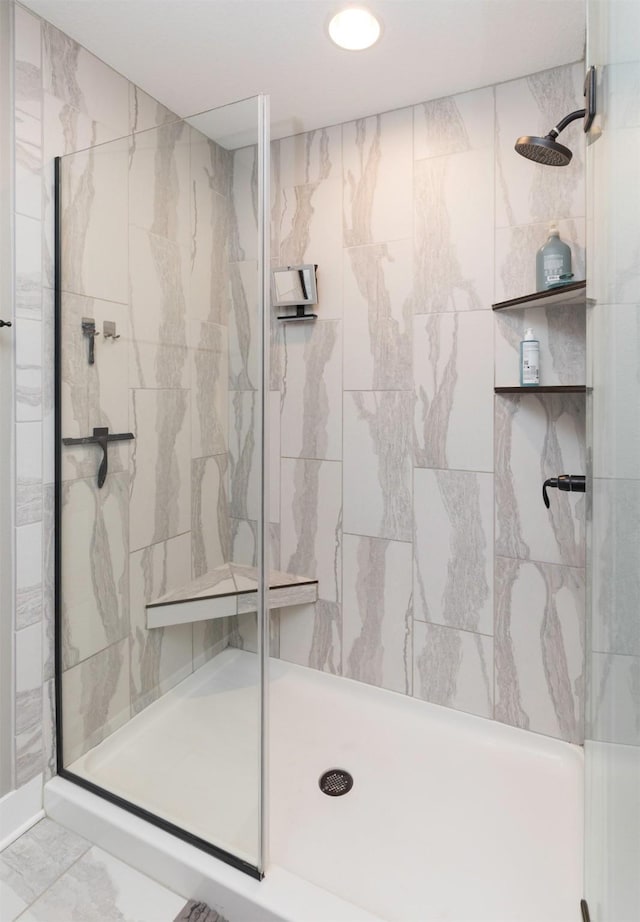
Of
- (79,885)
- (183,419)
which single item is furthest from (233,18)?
(79,885)

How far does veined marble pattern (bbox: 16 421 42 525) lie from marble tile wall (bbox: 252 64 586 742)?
919 mm

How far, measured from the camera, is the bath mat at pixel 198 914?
45.1 inches

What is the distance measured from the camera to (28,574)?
1.41 metres

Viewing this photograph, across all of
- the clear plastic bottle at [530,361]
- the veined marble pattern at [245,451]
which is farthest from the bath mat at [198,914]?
the clear plastic bottle at [530,361]

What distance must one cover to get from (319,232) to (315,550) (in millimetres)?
1282

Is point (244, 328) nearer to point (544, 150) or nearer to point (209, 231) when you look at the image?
point (209, 231)

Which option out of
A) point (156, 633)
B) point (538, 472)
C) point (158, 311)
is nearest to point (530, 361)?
point (538, 472)

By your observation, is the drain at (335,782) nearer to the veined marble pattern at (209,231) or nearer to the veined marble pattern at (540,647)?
the veined marble pattern at (540,647)

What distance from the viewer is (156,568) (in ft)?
4.37

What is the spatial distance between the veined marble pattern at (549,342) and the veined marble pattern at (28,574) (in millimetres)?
1541

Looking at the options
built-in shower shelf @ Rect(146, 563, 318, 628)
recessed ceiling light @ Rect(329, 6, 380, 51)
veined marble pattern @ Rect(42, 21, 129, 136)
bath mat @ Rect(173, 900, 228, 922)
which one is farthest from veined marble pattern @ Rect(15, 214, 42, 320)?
bath mat @ Rect(173, 900, 228, 922)

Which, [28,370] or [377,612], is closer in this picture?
[28,370]

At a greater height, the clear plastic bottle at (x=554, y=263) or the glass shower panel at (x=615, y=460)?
the clear plastic bottle at (x=554, y=263)

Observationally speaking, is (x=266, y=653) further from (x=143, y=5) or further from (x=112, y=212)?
(x=143, y=5)
